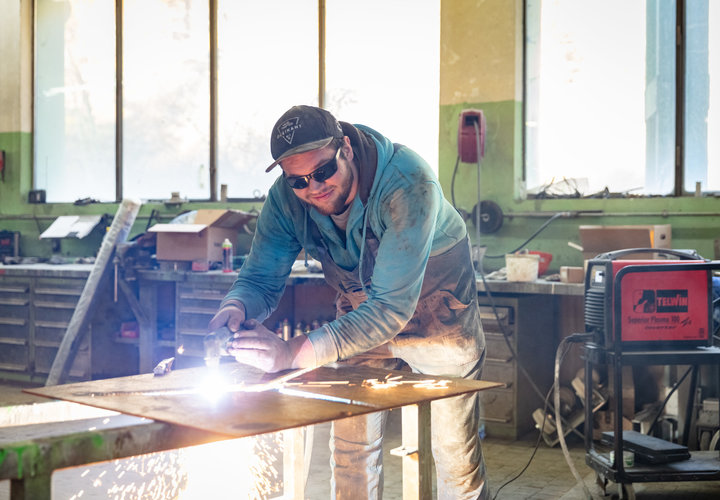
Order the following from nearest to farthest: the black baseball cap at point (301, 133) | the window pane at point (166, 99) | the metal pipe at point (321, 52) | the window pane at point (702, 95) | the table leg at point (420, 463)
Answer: the table leg at point (420, 463) → the black baseball cap at point (301, 133) → the window pane at point (702, 95) → the metal pipe at point (321, 52) → the window pane at point (166, 99)

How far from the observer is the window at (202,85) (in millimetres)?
5555

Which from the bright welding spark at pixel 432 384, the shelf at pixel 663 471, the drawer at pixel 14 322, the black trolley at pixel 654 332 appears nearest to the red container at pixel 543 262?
the black trolley at pixel 654 332

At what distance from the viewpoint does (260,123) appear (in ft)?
19.9

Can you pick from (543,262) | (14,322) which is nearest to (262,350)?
(543,262)

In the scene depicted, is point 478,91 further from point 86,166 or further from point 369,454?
point 86,166

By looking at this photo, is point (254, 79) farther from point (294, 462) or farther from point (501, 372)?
point (294, 462)

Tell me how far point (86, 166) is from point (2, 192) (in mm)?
856

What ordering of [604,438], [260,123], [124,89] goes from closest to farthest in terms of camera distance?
[604,438] → [260,123] → [124,89]

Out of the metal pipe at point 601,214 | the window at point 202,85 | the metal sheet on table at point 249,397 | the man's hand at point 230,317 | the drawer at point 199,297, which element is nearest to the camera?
the metal sheet on table at point 249,397

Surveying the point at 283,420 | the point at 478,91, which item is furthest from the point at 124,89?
the point at 283,420

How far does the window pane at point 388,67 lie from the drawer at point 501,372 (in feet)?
5.21

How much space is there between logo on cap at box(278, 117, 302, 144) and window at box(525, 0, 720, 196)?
315 centimetres

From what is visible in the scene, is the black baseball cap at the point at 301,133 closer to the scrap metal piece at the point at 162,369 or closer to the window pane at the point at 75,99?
the scrap metal piece at the point at 162,369

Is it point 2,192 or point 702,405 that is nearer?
point 702,405
